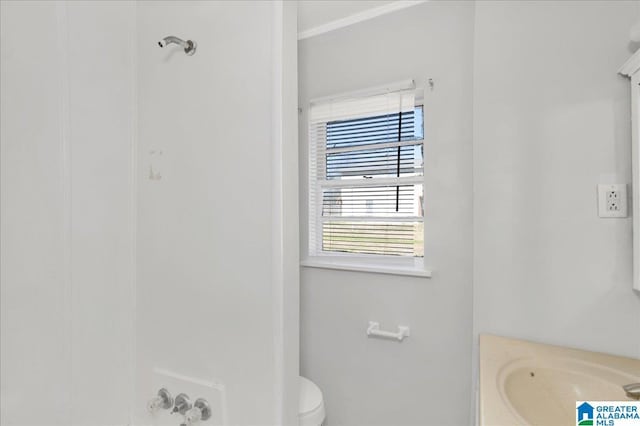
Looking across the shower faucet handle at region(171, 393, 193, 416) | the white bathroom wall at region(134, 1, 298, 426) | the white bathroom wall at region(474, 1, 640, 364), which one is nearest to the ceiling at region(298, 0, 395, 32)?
the white bathroom wall at region(474, 1, 640, 364)

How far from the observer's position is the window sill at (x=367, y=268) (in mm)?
1801

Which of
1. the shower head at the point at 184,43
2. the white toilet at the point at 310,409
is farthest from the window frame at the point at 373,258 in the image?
the shower head at the point at 184,43

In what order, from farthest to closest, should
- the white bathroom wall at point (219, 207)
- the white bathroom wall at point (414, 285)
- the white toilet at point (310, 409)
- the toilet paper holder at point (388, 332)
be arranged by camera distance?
the toilet paper holder at point (388, 332), the white bathroom wall at point (414, 285), the white toilet at point (310, 409), the white bathroom wall at point (219, 207)

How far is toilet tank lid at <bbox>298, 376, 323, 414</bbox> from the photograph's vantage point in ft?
4.97

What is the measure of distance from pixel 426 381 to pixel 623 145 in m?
1.35

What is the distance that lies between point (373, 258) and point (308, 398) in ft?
2.68

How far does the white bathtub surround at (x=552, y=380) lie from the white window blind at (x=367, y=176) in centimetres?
78

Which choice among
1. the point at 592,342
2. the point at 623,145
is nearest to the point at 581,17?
the point at 623,145

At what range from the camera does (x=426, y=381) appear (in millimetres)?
1792

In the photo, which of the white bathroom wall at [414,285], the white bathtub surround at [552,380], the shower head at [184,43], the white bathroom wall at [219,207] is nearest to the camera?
the white bathtub surround at [552,380]

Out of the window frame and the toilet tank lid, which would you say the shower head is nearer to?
the window frame

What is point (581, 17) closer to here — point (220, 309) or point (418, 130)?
point (418, 130)

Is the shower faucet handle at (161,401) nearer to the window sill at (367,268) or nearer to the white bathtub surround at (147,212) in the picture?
Result: the white bathtub surround at (147,212)

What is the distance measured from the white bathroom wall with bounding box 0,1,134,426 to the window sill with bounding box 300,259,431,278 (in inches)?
45.6
